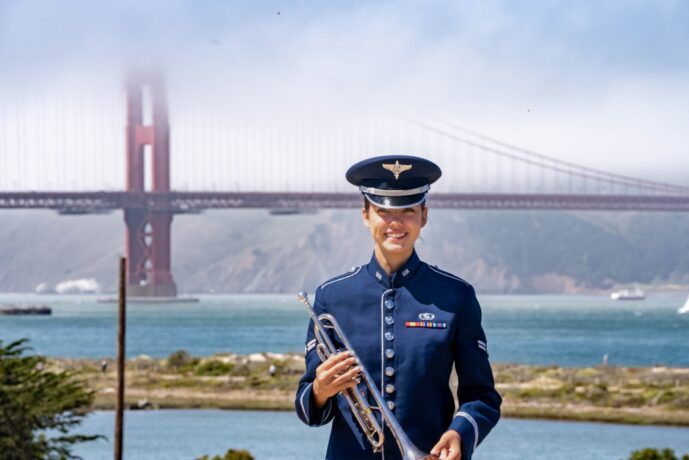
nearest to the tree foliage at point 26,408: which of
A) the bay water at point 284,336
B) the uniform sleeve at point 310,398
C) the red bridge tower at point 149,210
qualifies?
the uniform sleeve at point 310,398

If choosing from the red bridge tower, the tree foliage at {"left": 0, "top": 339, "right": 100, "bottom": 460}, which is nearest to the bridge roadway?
the red bridge tower

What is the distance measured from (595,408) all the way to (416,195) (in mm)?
47036

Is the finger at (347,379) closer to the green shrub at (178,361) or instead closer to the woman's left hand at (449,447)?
the woman's left hand at (449,447)

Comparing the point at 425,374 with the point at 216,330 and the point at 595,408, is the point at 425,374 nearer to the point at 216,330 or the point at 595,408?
the point at 595,408

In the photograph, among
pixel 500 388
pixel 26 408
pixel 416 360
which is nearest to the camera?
pixel 416 360

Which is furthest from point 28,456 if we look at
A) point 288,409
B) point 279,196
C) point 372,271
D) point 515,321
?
point 515,321

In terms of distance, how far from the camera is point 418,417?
368cm

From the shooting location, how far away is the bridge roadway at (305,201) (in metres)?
92.1

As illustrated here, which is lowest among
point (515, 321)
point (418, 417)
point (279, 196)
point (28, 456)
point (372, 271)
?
point (515, 321)

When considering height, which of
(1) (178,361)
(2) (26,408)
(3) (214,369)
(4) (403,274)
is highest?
(4) (403,274)

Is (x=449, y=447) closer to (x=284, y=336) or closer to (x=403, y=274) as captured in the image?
(x=403, y=274)

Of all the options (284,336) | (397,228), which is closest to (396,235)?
(397,228)

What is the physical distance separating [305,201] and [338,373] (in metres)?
96.5

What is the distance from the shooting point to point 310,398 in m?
3.67
